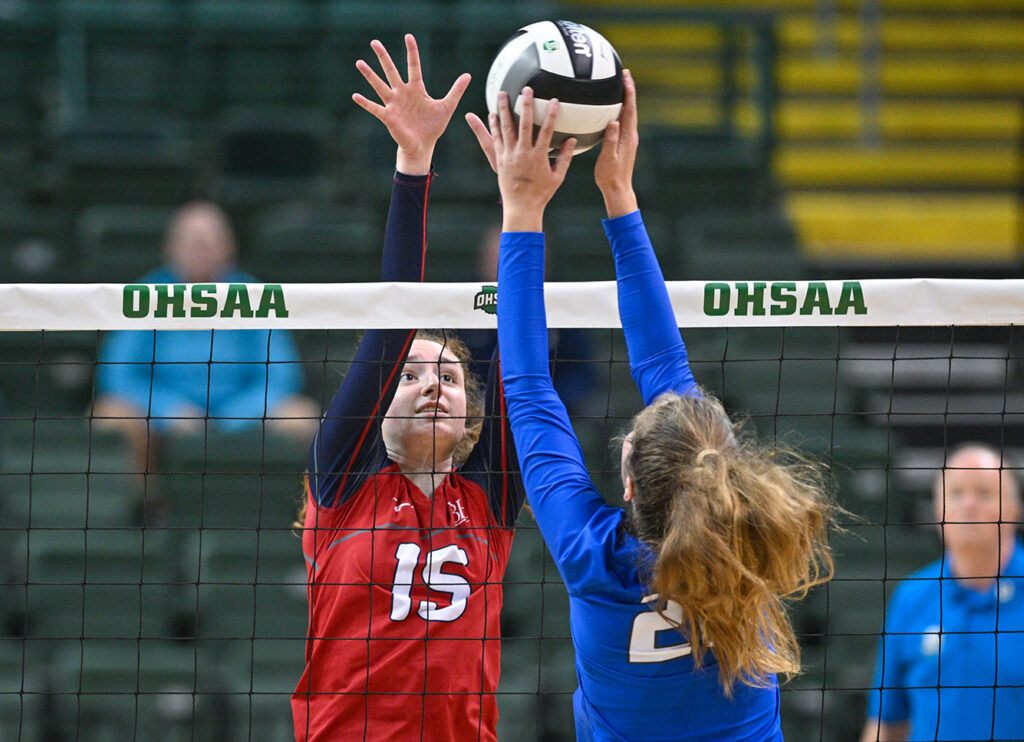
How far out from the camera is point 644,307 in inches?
106

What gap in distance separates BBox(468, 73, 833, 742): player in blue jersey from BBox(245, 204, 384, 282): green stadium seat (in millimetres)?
4442

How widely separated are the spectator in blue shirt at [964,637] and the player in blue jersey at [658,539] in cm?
232

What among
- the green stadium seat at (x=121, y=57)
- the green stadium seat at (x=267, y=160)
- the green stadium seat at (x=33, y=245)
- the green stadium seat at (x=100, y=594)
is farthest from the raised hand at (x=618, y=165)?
the green stadium seat at (x=121, y=57)

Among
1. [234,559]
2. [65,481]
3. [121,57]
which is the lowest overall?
[234,559]

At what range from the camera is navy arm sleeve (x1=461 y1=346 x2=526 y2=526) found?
3170 mm

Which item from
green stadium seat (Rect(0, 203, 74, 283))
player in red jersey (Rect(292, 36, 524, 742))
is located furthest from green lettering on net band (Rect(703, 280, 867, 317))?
green stadium seat (Rect(0, 203, 74, 283))

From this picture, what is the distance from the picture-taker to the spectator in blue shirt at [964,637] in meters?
4.49

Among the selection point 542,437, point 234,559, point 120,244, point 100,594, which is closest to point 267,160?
point 120,244

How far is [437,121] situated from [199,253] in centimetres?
350

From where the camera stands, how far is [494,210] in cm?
755

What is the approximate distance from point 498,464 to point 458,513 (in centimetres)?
18

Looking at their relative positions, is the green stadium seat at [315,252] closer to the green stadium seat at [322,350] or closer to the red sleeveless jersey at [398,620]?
the green stadium seat at [322,350]

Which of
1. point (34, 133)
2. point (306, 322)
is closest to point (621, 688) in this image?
point (306, 322)

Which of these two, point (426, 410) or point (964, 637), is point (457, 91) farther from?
point (964, 637)
